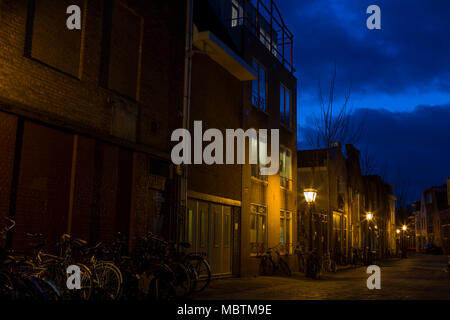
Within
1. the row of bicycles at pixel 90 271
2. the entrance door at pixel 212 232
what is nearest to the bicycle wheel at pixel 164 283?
the row of bicycles at pixel 90 271

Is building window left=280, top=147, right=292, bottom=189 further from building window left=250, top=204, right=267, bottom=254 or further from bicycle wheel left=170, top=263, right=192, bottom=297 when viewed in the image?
bicycle wheel left=170, top=263, right=192, bottom=297

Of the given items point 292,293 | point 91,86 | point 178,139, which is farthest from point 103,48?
point 292,293

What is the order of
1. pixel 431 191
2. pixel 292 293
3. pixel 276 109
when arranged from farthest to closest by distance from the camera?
pixel 431 191
pixel 276 109
pixel 292 293

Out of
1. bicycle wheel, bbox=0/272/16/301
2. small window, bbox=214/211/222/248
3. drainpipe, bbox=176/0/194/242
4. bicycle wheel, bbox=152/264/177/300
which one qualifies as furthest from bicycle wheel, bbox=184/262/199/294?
small window, bbox=214/211/222/248

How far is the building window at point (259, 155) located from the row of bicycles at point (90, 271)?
9525 mm

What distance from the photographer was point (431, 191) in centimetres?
9075

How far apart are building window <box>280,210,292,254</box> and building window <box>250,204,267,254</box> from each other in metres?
A: 1.99

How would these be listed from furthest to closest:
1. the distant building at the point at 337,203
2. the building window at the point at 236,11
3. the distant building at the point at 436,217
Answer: the distant building at the point at 436,217 < the distant building at the point at 337,203 < the building window at the point at 236,11

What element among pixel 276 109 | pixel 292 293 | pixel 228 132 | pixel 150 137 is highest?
pixel 276 109

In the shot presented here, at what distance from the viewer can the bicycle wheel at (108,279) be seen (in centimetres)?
943

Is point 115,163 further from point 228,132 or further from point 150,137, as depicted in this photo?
point 228,132

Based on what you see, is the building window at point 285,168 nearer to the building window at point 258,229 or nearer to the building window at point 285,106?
the building window at point 285,106

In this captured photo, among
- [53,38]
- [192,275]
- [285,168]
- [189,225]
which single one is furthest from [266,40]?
[192,275]

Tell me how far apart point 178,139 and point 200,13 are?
5.77 m
